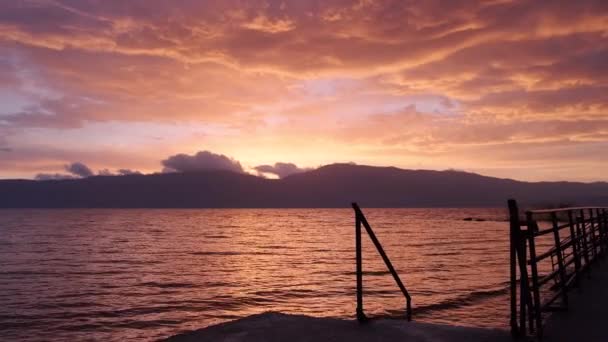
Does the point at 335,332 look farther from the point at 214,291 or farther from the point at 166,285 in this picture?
the point at 166,285

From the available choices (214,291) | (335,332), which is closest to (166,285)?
(214,291)

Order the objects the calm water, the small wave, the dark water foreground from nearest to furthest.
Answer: the dark water foreground < the calm water < the small wave

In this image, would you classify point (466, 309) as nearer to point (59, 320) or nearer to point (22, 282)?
point (59, 320)

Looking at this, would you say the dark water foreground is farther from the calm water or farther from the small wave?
the small wave

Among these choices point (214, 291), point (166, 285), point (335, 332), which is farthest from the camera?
point (166, 285)

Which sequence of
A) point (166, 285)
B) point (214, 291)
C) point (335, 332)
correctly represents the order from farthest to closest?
point (166, 285)
point (214, 291)
point (335, 332)

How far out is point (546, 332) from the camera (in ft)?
26.3

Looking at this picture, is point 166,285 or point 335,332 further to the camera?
point 166,285

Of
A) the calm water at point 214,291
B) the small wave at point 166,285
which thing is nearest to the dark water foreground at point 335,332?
the calm water at point 214,291

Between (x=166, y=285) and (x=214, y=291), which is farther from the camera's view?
(x=166, y=285)

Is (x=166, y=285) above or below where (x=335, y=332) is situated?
below

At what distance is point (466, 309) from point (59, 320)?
580 inches

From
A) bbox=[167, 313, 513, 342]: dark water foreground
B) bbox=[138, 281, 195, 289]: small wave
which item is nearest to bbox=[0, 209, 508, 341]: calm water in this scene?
bbox=[138, 281, 195, 289]: small wave

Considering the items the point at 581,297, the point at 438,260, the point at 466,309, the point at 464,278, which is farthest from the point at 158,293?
the point at 438,260
